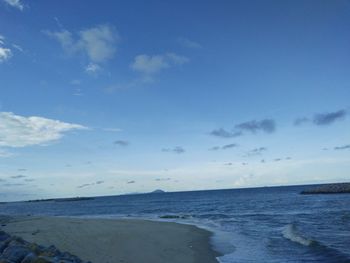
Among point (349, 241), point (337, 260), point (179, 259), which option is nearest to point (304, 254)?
point (337, 260)

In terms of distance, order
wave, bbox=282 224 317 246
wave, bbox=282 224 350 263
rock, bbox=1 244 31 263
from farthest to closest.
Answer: wave, bbox=282 224 317 246, wave, bbox=282 224 350 263, rock, bbox=1 244 31 263

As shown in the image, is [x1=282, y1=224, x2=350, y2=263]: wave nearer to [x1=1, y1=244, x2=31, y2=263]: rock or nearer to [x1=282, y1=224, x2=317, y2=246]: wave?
[x1=282, y1=224, x2=317, y2=246]: wave

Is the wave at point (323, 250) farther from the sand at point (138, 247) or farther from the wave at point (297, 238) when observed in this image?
the sand at point (138, 247)

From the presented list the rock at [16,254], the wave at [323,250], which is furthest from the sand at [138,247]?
the wave at [323,250]

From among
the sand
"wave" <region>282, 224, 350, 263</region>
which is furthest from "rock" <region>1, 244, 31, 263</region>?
"wave" <region>282, 224, 350, 263</region>

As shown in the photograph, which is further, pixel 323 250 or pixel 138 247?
pixel 138 247

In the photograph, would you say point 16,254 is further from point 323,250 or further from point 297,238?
point 297,238

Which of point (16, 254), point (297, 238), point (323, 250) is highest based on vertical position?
point (16, 254)

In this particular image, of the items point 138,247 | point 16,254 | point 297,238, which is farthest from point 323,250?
point 16,254

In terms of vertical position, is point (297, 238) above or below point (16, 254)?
below

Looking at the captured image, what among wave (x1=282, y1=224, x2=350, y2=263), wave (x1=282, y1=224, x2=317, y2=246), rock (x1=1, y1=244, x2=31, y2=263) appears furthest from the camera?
wave (x1=282, y1=224, x2=317, y2=246)

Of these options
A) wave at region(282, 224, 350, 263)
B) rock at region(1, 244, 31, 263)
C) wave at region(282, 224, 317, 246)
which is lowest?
wave at region(282, 224, 350, 263)

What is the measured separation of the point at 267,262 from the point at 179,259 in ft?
12.9

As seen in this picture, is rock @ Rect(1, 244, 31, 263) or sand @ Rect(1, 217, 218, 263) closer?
rock @ Rect(1, 244, 31, 263)
